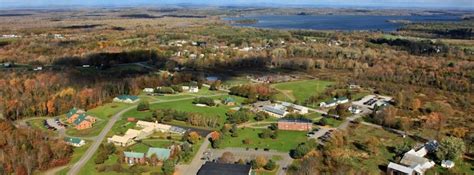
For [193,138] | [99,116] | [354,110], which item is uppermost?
[354,110]

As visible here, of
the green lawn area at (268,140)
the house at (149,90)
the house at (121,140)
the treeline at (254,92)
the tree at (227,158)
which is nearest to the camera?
the tree at (227,158)

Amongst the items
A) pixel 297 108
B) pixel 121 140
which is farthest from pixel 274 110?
pixel 121 140

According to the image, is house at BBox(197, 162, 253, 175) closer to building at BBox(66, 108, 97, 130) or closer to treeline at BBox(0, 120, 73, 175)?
treeline at BBox(0, 120, 73, 175)

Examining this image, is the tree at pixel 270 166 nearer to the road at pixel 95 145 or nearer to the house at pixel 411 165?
the house at pixel 411 165

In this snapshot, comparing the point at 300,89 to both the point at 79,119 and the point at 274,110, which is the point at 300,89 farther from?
the point at 79,119

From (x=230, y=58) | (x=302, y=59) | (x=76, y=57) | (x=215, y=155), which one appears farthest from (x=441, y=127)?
(x=76, y=57)

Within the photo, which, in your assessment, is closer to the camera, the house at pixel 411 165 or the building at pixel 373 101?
the house at pixel 411 165

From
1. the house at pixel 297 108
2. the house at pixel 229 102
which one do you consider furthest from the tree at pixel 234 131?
the house at pixel 229 102

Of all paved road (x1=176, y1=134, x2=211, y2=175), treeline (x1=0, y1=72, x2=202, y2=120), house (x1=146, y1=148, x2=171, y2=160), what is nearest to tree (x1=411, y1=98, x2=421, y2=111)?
paved road (x1=176, y1=134, x2=211, y2=175)
